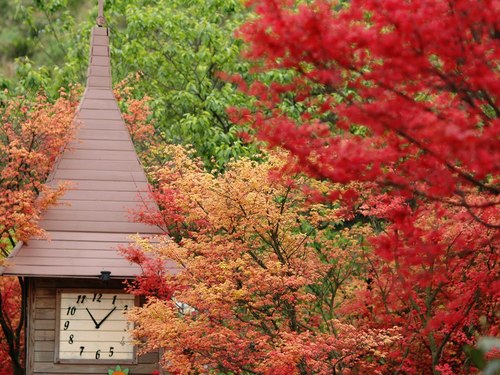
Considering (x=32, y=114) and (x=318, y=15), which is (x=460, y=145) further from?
(x=32, y=114)

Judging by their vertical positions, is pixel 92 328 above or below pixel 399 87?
below

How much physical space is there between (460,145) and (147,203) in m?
8.30

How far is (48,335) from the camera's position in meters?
13.9

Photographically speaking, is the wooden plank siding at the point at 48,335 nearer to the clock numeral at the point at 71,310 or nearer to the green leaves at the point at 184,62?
the clock numeral at the point at 71,310

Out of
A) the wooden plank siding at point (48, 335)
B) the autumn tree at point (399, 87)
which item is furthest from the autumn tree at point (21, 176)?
the autumn tree at point (399, 87)

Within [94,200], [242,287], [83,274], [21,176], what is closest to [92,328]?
[83,274]

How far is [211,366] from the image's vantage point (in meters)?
12.3

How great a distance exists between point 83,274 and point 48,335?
0.95 meters

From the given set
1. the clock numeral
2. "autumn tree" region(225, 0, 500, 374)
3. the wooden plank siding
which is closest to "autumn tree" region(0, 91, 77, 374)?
the wooden plank siding

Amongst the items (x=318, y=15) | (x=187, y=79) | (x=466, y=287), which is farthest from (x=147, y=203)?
(x=318, y=15)

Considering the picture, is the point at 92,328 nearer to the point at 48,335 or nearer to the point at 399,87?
the point at 48,335

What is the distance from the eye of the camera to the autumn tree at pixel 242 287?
1177 centimetres

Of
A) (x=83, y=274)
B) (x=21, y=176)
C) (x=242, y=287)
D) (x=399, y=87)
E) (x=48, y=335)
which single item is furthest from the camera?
(x=21, y=176)

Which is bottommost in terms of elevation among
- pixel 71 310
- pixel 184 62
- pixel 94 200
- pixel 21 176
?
pixel 71 310
